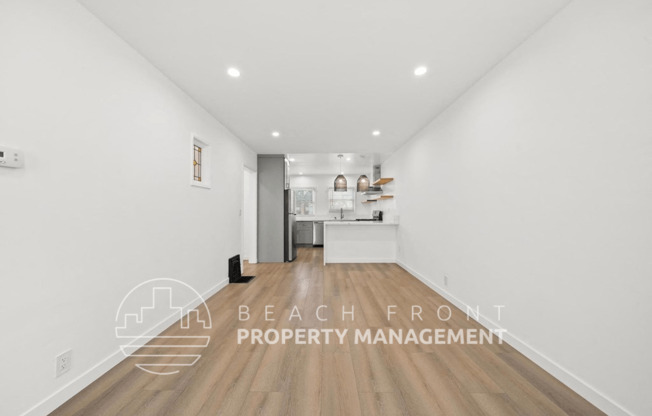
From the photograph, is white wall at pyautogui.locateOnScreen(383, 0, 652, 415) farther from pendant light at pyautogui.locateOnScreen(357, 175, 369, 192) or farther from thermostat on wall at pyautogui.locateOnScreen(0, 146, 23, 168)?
pendant light at pyautogui.locateOnScreen(357, 175, 369, 192)

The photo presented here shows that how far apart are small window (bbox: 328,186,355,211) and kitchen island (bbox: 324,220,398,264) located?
372 cm

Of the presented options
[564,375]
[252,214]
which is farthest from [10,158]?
[252,214]

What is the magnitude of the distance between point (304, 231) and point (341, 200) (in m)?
1.92

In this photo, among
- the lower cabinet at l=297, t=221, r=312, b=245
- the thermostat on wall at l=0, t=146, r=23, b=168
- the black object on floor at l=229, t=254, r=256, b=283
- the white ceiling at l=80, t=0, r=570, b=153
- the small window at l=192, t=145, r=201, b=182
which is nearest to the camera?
the thermostat on wall at l=0, t=146, r=23, b=168

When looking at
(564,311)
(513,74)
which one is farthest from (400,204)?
(564,311)

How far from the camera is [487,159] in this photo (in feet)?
8.07

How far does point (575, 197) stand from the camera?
160 cm

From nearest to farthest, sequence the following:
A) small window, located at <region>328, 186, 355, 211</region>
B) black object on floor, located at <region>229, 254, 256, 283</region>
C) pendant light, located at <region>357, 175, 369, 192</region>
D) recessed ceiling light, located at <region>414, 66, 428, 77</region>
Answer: recessed ceiling light, located at <region>414, 66, 428, 77</region> < black object on floor, located at <region>229, 254, 256, 283</region> < pendant light, located at <region>357, 175, 369, 192</region> < small window, located at <region>328, 186, 355, 211</region>

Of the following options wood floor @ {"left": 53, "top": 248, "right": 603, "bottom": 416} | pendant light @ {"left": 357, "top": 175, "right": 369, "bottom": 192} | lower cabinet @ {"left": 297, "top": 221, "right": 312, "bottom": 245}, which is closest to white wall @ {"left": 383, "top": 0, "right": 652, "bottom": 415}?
wood floor @ {"left": 53, "top": 248, "right": 603, "bottom": 416}

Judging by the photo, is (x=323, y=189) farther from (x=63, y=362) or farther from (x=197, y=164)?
(x=63, y=362)

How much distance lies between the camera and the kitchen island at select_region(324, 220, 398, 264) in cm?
575

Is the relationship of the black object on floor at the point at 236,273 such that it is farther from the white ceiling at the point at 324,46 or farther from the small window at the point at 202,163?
the white ceiling at the point at 324,46

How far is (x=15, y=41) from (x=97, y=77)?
463mm

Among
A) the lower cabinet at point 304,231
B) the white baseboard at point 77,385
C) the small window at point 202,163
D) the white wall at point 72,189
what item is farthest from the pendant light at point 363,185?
the white baseboard at point 77,385
